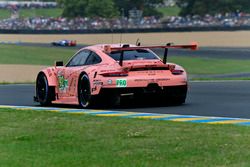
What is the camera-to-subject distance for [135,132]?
426 inches

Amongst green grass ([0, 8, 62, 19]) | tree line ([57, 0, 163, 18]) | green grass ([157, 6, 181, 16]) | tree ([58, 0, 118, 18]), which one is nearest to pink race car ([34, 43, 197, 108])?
tree ([58, 0, 118, 18])

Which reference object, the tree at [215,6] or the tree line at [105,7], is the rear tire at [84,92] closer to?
the tree line at [105,7]

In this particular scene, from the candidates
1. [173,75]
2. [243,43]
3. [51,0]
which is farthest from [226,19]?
[173,75]

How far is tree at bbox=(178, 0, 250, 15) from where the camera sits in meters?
70.9

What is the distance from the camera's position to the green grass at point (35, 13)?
3117 inches

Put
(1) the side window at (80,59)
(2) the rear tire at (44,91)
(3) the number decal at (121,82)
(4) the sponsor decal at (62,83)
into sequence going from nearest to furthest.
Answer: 1. (3) the number decal at (121,82)
2. (1) the side window at (80,59)
3. (4) the sponsor decal at (62,83)
4. (2) the rear tire at (44,91)

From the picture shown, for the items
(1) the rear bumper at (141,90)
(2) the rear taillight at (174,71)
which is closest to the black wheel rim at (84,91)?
(1) the rear bumper at (141,90)

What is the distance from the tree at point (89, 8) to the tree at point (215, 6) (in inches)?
274

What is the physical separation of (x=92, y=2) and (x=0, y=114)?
58.1 metres

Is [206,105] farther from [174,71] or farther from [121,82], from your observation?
[121,82]

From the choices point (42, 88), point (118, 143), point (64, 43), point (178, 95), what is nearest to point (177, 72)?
point (178, 95)

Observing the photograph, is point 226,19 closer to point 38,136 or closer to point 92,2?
point 92,2

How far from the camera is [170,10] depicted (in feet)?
251

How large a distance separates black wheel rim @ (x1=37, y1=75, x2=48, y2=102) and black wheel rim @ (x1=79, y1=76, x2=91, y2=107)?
1.46 m
